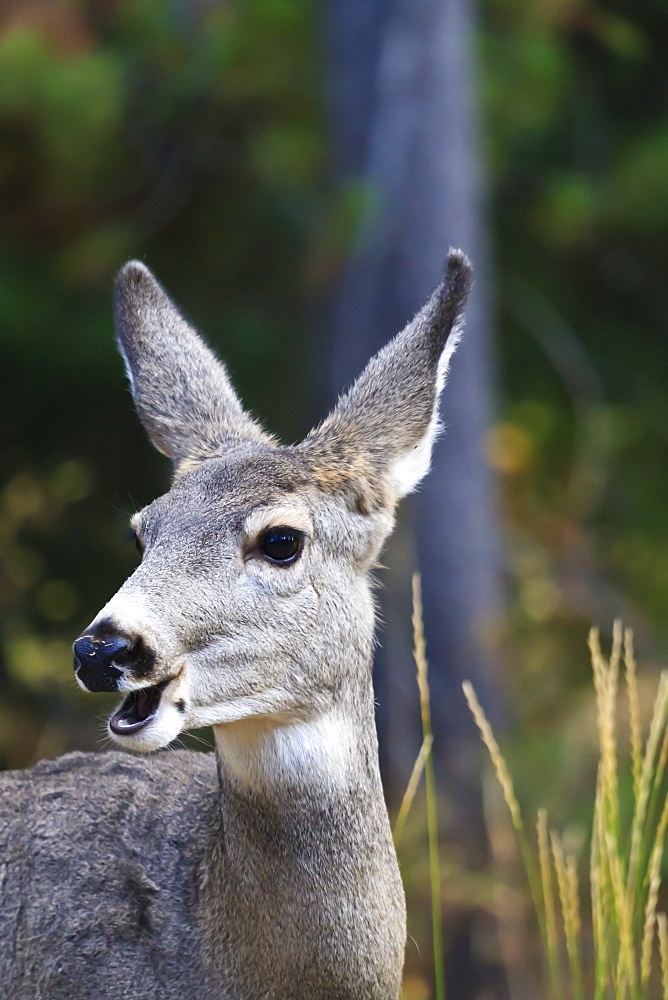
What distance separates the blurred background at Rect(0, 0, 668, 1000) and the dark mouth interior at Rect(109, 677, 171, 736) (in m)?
4.22

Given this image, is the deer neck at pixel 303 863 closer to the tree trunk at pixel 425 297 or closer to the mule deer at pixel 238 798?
the mule deer at pixel 238 798

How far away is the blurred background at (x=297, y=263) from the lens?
8211 millimetres

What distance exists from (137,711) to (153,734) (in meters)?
0.08

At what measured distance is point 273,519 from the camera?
3.79m

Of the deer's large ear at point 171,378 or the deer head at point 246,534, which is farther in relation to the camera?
the deer's large ear at point 171,378

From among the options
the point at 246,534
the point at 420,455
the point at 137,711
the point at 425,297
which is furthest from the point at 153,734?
the point at 425,297

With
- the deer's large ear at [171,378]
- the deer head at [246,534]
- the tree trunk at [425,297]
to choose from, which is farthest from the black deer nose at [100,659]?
the tree trunk at [425,297]

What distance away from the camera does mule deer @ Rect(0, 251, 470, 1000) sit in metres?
3.61

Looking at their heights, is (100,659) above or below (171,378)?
below

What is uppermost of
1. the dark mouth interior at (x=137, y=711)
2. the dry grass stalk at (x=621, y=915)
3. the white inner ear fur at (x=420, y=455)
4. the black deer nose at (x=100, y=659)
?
the white inner ear fur at (x=420, y=455)

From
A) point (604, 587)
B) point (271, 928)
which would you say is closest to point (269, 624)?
point (271, 928)

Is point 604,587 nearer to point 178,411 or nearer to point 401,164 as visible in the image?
point 401,164

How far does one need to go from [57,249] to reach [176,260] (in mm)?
720

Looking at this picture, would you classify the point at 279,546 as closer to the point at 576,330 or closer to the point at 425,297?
the point at 425,297
